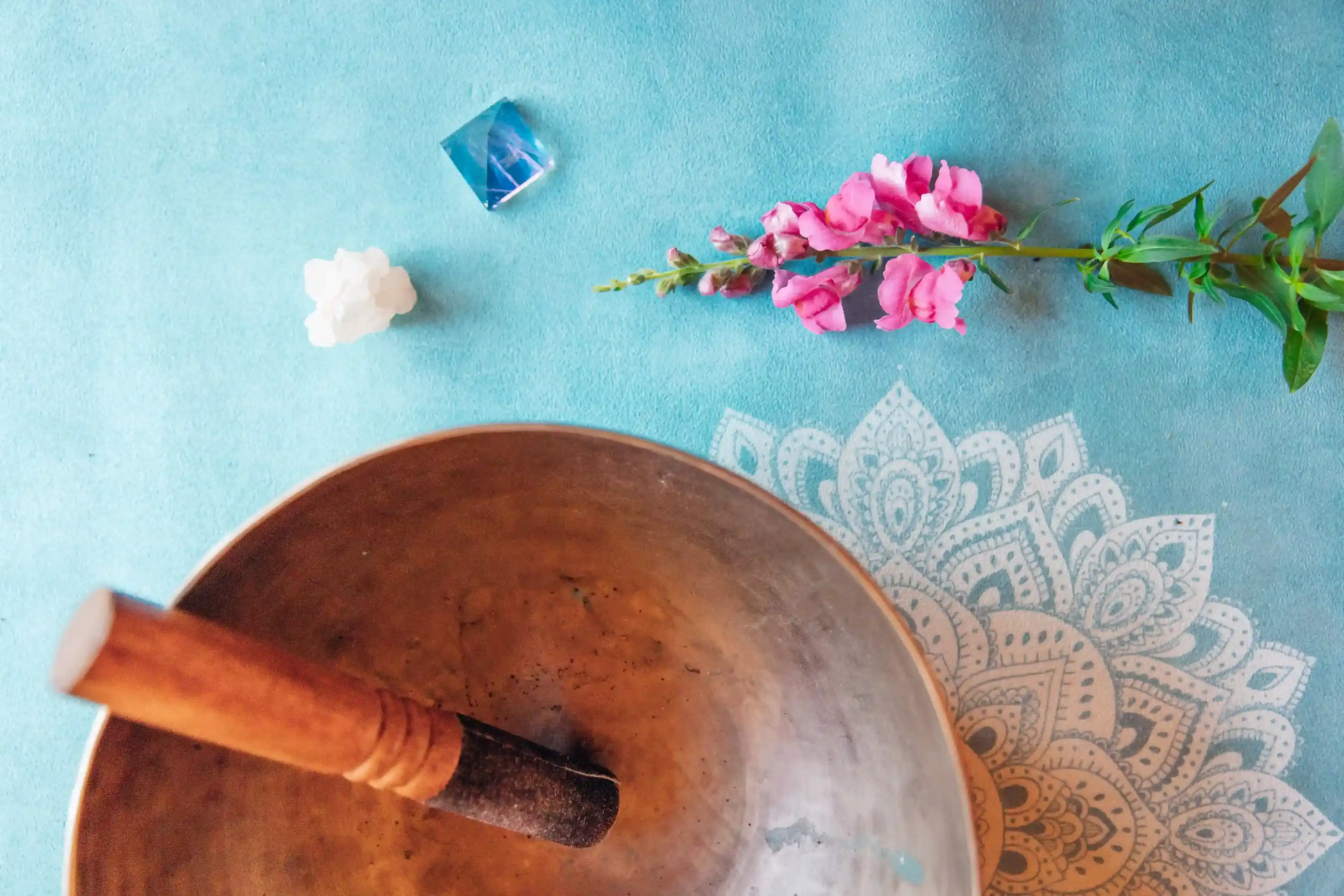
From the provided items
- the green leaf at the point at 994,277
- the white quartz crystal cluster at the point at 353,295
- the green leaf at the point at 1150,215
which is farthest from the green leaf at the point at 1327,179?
the white quartz crystal cluster at the point at 353,295

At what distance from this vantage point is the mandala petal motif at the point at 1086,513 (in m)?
0.87

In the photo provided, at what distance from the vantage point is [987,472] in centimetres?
87

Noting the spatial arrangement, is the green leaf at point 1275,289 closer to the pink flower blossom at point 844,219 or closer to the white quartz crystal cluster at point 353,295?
the pink flower blossom at point 844,219

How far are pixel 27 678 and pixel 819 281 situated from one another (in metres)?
0.81

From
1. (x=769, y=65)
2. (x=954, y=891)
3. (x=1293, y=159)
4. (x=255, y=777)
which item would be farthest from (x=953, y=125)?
(x=255, y=777)

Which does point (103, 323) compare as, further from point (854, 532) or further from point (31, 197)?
point (854, 532)

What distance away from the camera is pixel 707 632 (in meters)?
0.67

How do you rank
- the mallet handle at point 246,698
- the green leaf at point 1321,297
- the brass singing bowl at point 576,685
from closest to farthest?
the mallet handle at point 246,698
the brass singing bowl at point 576,685
the green leaf at point 1321,297

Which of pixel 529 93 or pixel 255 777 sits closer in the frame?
pixel 255 777

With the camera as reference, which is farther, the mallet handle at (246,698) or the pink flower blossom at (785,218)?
the pink flower blossom at (785,218)

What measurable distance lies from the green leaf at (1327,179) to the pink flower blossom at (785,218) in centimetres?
40

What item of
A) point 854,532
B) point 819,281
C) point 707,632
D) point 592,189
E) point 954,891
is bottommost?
point 954,891

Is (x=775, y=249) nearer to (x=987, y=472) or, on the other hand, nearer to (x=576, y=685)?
(x=987, y=472)

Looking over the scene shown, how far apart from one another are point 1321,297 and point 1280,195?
0.09 metres
